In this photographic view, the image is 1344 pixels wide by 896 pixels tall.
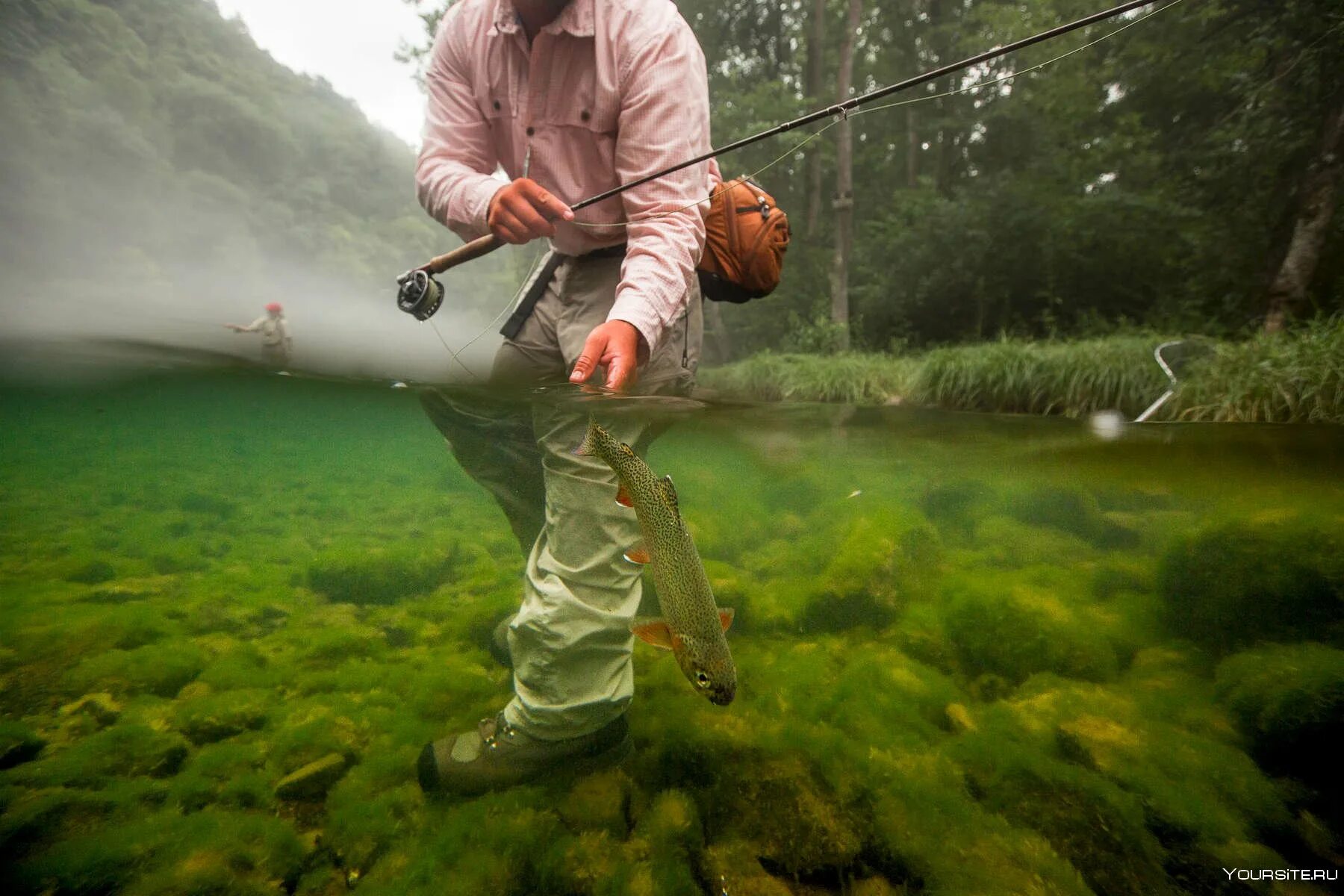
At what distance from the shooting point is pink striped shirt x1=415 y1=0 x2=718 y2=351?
2182mm

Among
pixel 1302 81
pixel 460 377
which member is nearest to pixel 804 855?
pixel 460 377

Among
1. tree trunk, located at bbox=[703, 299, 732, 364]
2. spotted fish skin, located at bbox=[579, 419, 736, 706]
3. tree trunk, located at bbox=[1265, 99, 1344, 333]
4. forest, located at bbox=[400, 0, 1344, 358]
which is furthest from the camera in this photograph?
tree trunk, located at bbox=[703, 299, 732, 364]

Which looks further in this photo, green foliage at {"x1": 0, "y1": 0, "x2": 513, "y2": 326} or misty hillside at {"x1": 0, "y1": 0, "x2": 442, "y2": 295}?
misty hillside at {"x1": 0, "y1": 0, "x2": 442, "y2": 295}

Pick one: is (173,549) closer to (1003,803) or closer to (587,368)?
(587,368)

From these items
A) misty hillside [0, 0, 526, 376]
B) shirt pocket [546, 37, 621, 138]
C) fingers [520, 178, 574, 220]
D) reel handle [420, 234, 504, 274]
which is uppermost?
misty hillside [0, 0, 526, 376]

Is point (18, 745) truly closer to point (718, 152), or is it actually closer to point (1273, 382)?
point (718, 152)

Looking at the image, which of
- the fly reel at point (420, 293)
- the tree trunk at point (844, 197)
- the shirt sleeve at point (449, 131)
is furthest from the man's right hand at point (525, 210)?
the tree trunk at point (844, 197)

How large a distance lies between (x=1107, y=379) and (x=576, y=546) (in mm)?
7560

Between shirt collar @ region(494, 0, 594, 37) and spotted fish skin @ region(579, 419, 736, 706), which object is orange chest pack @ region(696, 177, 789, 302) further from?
spotted fish skin @ region(579, 419, 736, 706)

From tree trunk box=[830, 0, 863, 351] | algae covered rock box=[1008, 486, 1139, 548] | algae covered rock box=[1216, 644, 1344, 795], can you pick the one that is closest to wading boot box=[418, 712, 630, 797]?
algae covered rock box=[1216, 644, 1344, 795]

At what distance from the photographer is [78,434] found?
30.3ft

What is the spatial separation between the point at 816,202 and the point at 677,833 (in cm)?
1811

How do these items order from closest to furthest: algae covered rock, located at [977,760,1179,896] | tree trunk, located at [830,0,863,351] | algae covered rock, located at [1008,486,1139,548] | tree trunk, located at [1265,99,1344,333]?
1. algae covered rock, located at [977,760,1179,896]
2. algae covered rock, located at [1008,486,1139,548]
3. tree trunk, located at [1265,99,1344,333]
4. tree trunk, located at [830,0,863,351]

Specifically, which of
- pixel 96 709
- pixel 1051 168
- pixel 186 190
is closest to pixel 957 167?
pixel 1051 168
